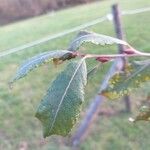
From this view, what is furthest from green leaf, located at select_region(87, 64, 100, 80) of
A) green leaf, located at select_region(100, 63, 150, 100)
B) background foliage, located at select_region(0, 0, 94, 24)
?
background foliage, located at select_region(0, 0, 94, 24)

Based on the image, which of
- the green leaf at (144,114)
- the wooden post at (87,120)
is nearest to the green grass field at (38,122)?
the wooden post at (87,120)

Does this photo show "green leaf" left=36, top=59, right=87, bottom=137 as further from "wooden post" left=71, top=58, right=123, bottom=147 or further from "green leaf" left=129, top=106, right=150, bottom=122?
"wooden post" left=71, top=58, right=123, bottom=147

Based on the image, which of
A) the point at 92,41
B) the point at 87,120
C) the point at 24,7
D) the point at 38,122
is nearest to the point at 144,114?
the point at 92,41

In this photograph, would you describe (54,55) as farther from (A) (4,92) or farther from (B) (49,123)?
(A) (4,92)

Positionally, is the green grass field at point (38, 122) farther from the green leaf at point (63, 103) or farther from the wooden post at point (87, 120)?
the green leaf at point (63, 103)

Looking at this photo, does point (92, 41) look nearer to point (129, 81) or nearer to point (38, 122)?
point (129, 81)

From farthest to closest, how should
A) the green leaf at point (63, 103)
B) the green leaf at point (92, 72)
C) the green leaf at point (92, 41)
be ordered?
1. the green leaf at point (92, 72)
2. the green leaf at point (92, 41)
3. the green leaf at point (63, 103)

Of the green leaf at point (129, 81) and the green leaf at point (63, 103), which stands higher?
the green leaf at point (63, 103)
